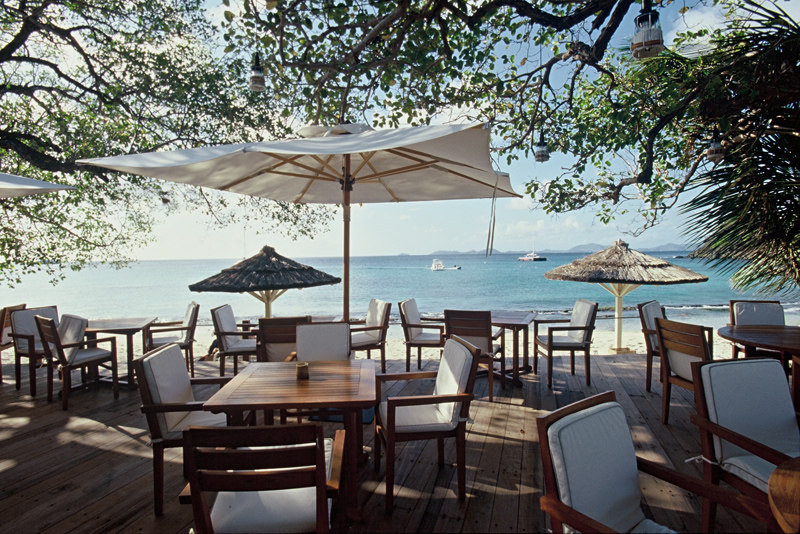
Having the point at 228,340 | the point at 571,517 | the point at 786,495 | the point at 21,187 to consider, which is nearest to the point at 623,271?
the point at 786,495

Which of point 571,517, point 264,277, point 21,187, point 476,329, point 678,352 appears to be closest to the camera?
point 571,517

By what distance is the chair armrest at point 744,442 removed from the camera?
5.09 feet

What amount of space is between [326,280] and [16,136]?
4989 millimetres

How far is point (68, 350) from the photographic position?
422 cm

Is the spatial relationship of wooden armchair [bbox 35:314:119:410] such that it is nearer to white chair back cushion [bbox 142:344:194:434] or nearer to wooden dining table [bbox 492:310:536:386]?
white chair back cushion [bbox 142:344:194:434]

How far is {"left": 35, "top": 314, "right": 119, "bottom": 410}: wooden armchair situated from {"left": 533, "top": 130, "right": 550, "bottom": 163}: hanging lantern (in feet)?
17.3

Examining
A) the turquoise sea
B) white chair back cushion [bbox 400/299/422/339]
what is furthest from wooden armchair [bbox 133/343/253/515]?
the turquoise sea

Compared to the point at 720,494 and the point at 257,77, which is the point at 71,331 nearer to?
the point at 257,77

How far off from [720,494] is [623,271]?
19.0ft

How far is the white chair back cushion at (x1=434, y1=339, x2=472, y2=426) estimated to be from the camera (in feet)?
7.64

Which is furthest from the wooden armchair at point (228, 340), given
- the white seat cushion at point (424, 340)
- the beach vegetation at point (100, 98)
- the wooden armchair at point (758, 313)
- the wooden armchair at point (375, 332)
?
the wooden armchair at point (758, 313)

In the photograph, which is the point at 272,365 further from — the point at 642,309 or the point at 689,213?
the point at 689,213

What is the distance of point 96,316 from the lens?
22.9 metres

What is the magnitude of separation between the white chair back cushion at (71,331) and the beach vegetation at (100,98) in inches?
93.1
